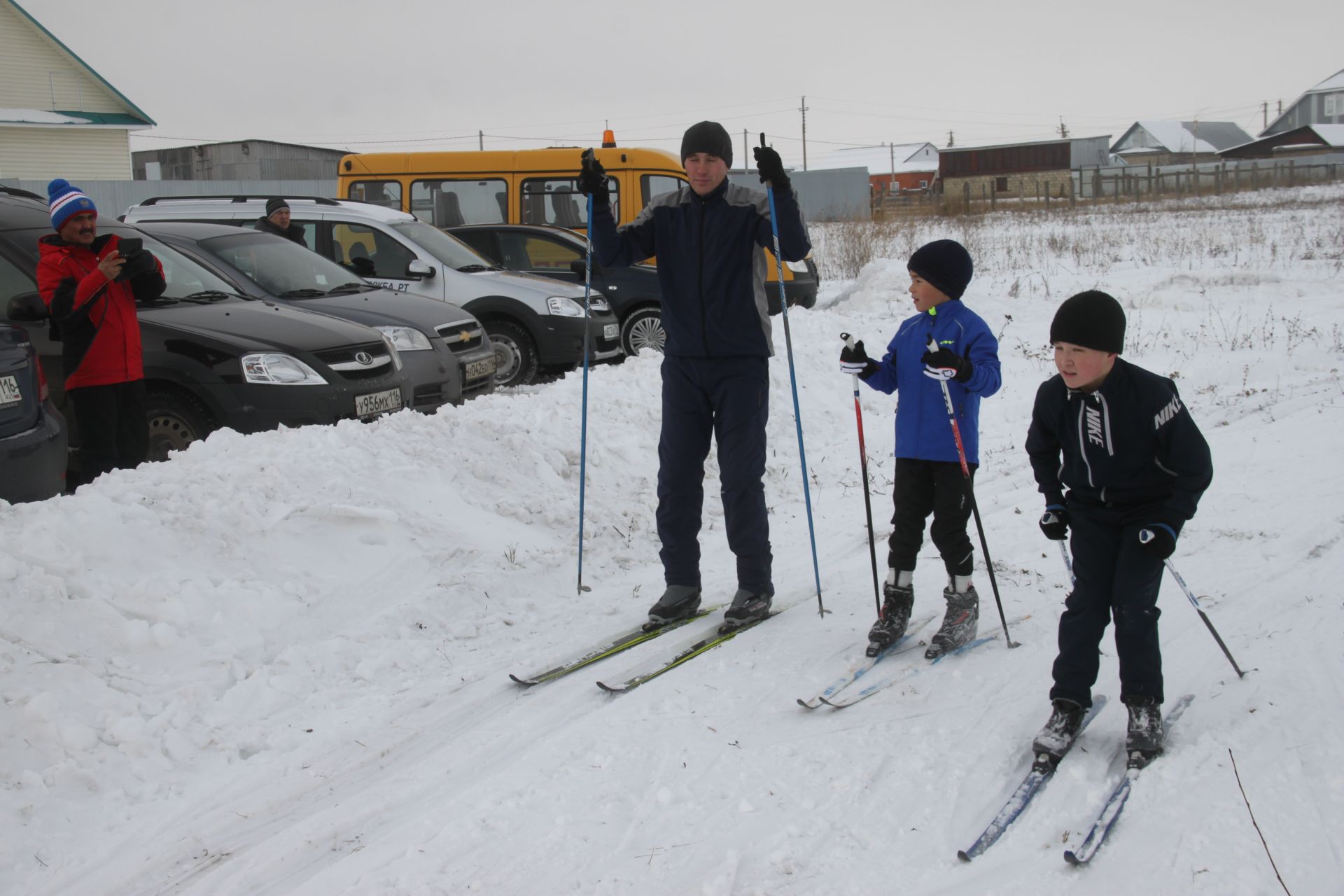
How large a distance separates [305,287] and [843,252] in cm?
1425

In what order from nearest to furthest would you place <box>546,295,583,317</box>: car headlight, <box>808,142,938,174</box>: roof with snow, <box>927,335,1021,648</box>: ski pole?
<box>927,335,1021,648</box>: ski pole
<box>546,295,583,317</box>: car headlight
<box>808,142,938,174</box>: roof with snow

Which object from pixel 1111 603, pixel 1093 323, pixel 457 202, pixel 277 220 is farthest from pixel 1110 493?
pixel 457 202

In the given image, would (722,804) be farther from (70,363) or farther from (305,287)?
(305,287)

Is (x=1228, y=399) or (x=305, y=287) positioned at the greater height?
(x=305, y=287)

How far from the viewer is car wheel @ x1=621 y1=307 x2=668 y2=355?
1236 cm

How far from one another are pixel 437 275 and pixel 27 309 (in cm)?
524

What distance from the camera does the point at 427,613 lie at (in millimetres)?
4977

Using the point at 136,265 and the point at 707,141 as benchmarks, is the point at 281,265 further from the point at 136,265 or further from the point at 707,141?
the point at 707,141

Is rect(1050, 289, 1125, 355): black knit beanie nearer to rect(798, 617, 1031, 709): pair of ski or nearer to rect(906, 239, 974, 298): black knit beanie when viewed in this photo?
rect(906, 239, 974, 298): black knit beanie

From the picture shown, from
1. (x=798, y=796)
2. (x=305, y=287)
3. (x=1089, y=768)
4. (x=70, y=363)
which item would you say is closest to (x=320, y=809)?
(x=798, y=796)

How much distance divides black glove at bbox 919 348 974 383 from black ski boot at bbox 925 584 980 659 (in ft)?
3.18

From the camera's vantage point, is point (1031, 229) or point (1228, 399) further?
point (1031, 229)

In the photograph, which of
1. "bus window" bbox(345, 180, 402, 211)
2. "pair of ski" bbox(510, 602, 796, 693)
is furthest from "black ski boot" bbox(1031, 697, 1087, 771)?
"bus window" bbox(345, 180, 402, 211)

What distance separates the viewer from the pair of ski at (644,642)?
166 inches
